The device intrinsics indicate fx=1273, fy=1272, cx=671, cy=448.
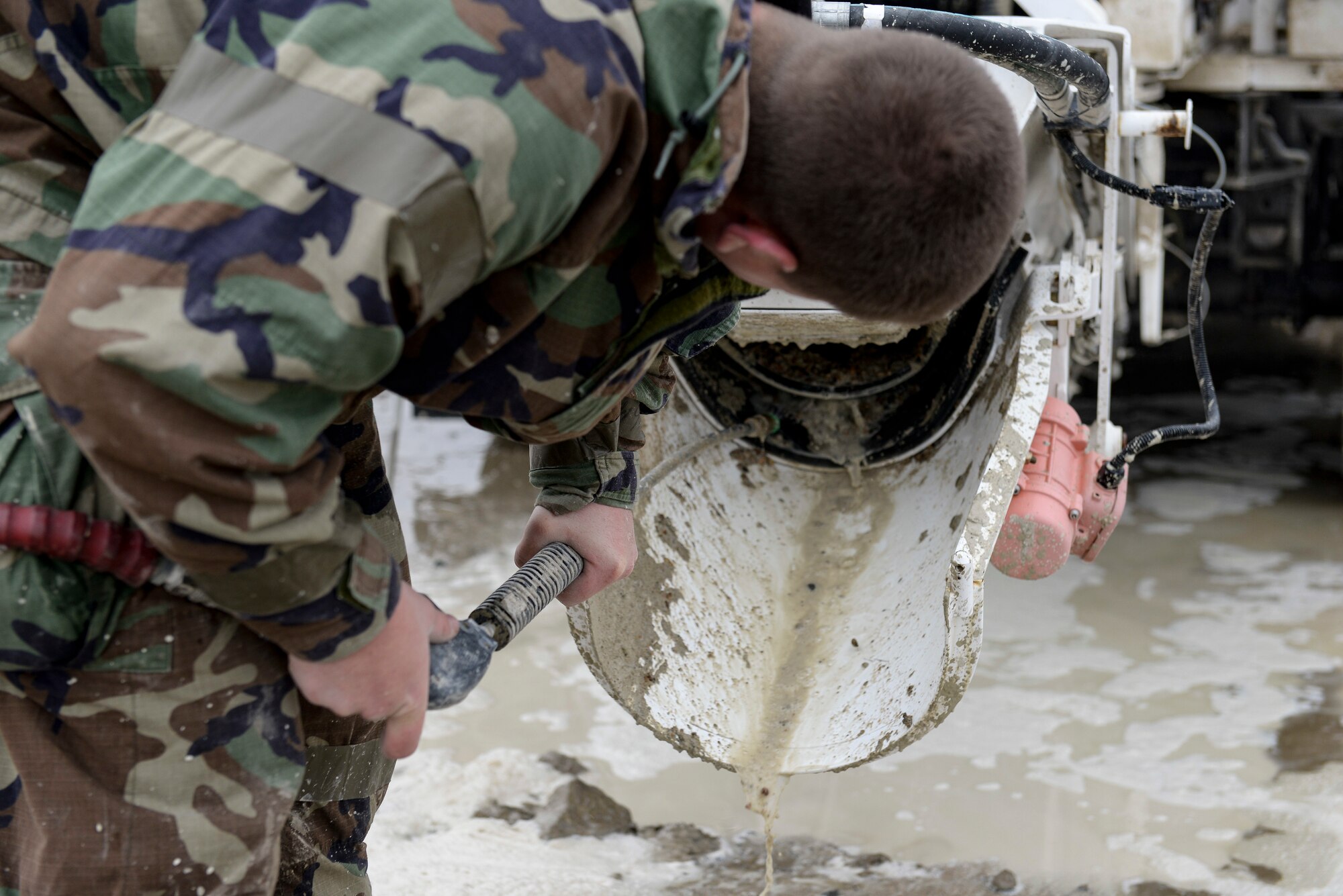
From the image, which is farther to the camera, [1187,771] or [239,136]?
[1187,771]

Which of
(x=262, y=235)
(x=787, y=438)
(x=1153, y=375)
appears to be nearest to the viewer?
(x=262, y=235)

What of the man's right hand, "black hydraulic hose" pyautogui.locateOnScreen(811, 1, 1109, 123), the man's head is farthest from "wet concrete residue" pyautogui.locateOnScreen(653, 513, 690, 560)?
the man's head

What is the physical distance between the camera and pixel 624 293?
1031 millimetres

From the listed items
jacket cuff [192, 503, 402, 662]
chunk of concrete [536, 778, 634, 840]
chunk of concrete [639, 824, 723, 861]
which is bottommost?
chunk of concrete [639, 824, 723, 861]

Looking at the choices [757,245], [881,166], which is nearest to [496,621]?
[757,245]

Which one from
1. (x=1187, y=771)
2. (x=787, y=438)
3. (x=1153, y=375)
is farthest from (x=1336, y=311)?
(x=787, y=438)

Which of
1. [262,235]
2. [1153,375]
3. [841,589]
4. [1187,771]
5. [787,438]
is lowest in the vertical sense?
[1153,375]

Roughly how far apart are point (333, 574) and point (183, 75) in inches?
14.3

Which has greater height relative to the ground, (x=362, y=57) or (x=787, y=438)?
(x=362, y=57)

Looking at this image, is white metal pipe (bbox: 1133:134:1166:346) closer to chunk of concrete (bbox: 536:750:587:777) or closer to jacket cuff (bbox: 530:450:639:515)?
chunk of concrete (bbox: 536:750:587:777)

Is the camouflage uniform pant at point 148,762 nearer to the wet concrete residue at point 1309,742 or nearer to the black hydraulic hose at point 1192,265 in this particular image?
the black hydraulic hose at point 1192,265

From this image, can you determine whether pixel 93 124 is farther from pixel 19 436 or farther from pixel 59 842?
pixel 59 842

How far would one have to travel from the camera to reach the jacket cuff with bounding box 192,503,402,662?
91 centimetres

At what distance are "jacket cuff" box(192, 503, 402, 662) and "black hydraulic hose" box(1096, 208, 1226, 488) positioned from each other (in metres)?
1.38
